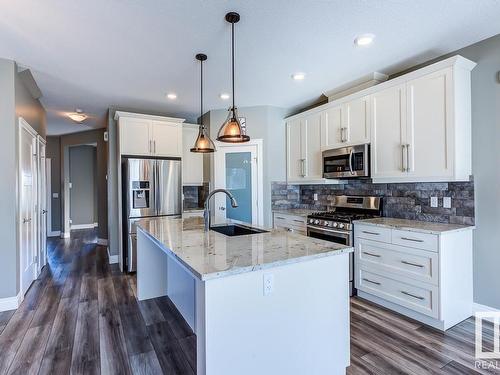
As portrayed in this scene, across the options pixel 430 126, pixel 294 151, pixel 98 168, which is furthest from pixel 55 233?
pixel 430 126

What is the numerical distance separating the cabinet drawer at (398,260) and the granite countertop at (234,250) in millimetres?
1227

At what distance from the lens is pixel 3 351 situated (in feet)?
7.33

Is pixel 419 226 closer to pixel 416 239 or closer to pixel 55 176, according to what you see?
pixel 416 239

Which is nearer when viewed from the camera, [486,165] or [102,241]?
[486,165]

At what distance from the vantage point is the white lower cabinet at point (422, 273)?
8.09ft

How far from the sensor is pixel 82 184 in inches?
330

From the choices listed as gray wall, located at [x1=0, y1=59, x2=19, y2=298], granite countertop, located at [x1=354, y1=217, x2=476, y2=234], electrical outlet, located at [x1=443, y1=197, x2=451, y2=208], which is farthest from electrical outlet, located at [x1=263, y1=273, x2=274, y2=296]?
gray wall, located at [x1=0, y1=59, x2=19, y2=298]

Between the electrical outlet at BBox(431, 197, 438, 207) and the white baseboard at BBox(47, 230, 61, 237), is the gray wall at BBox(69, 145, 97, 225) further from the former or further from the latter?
the electrical outlet at BBox(431, 197, 438, 207)

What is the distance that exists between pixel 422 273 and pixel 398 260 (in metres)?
0.24

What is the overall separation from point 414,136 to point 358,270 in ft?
5.08

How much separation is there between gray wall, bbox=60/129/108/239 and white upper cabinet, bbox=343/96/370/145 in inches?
186

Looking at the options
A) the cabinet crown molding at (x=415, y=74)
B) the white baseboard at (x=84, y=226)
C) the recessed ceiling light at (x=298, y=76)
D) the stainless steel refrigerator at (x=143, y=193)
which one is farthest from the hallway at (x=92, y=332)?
the white baseboard at (x=84, y=226)

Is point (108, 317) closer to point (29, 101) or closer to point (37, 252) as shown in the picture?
point (37, 252)

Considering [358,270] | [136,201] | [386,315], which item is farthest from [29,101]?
[386,315]
